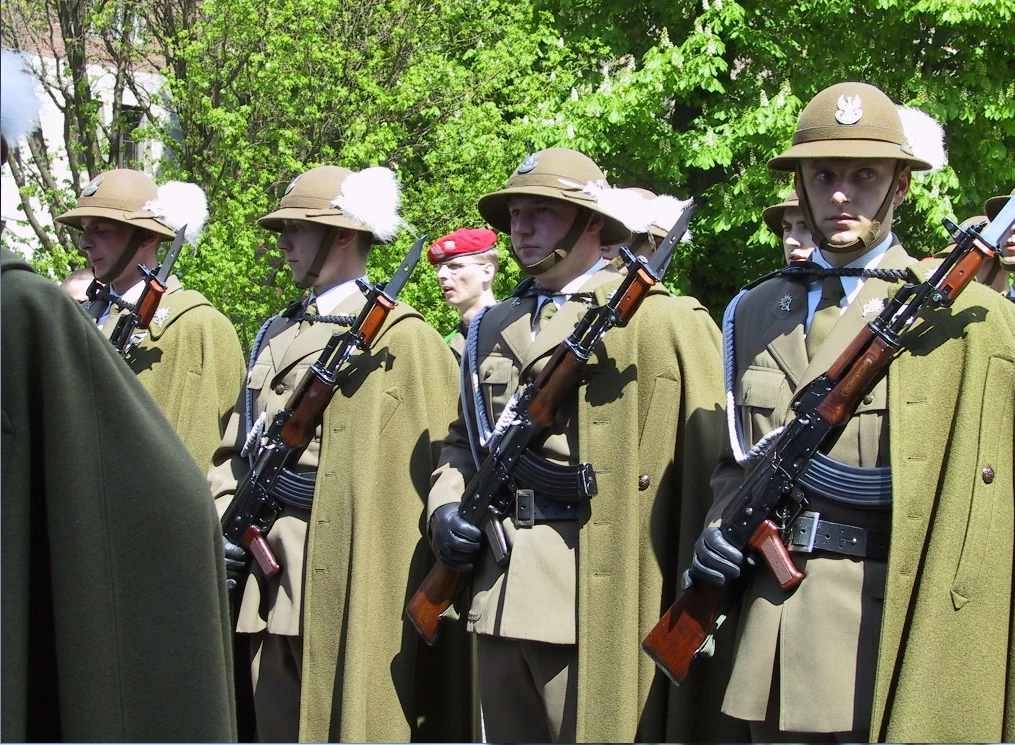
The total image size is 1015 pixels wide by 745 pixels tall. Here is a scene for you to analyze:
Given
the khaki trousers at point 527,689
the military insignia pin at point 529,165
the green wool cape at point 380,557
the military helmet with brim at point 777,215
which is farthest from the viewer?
the military helmet with brim at point 777,215

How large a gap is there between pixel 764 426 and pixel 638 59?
12460 mm

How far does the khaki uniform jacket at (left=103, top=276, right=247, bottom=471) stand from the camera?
6.21 metres

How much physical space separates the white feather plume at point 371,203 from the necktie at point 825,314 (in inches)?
92.9

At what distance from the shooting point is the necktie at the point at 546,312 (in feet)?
15.9

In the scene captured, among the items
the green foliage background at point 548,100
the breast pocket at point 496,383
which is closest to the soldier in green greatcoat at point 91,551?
the breast pocket at point 496,383

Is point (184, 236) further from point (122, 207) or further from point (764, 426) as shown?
point (764, 426)

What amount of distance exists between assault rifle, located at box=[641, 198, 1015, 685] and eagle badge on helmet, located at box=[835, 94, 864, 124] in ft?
1.55

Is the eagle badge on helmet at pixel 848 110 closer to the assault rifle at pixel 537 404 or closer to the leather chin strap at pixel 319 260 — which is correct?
the assault rifle at pixel 537 404

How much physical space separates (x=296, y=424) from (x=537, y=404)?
1.20 metres

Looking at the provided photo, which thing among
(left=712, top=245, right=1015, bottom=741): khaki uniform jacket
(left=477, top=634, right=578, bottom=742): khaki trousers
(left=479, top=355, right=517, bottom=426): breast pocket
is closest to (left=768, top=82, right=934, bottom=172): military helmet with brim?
(left=712, top=245, right=1015, bottom=741): khaki uniform jacket

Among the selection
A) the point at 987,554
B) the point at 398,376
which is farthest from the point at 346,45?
the point at 987,554

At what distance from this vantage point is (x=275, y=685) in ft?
17.9

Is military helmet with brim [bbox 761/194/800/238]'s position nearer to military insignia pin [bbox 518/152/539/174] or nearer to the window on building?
military insignia pin [bbox 518/152/539/174]

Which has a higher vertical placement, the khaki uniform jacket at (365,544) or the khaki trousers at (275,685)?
the khaki uniform jacket at (365,544)
